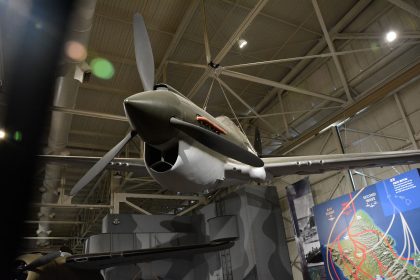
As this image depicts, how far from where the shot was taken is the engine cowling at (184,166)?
166 inches

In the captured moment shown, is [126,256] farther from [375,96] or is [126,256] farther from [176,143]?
[375,96]

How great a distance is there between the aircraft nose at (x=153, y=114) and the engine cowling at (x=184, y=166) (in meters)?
0.27

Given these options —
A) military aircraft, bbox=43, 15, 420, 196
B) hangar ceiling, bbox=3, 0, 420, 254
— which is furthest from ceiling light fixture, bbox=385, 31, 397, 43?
military aircraft, bbox=43, 15, 420, 196

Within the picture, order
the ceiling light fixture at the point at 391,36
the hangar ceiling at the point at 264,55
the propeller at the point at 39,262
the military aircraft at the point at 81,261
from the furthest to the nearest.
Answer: the hangar ceiling at the point at 264,55, the ceiling light fixture at the point at 391,36, the military aircraft at the point at 81,261, the propeller at the point at 39,262

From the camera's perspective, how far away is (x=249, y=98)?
14281mm

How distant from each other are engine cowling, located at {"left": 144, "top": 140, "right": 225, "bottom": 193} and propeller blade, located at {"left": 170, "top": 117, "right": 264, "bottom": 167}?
277mm

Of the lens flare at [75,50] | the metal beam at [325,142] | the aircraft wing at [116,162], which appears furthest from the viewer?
the metal beam at [325,142]

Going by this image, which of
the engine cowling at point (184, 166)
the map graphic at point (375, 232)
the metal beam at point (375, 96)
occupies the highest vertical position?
the metal beam at point (375, 96)

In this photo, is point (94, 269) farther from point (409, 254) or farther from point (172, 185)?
point (409, 254)

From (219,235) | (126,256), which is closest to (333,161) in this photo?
(126,256)

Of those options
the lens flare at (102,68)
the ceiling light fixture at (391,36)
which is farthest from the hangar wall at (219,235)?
the ceiling light fixture at (391,36)

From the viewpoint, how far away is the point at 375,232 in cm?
851

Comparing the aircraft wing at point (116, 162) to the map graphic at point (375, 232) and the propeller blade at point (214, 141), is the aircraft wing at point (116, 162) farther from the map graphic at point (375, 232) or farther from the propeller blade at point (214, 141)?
the map graphic at point (375, 232)

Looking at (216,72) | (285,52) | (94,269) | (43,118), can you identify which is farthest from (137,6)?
(43,118)
